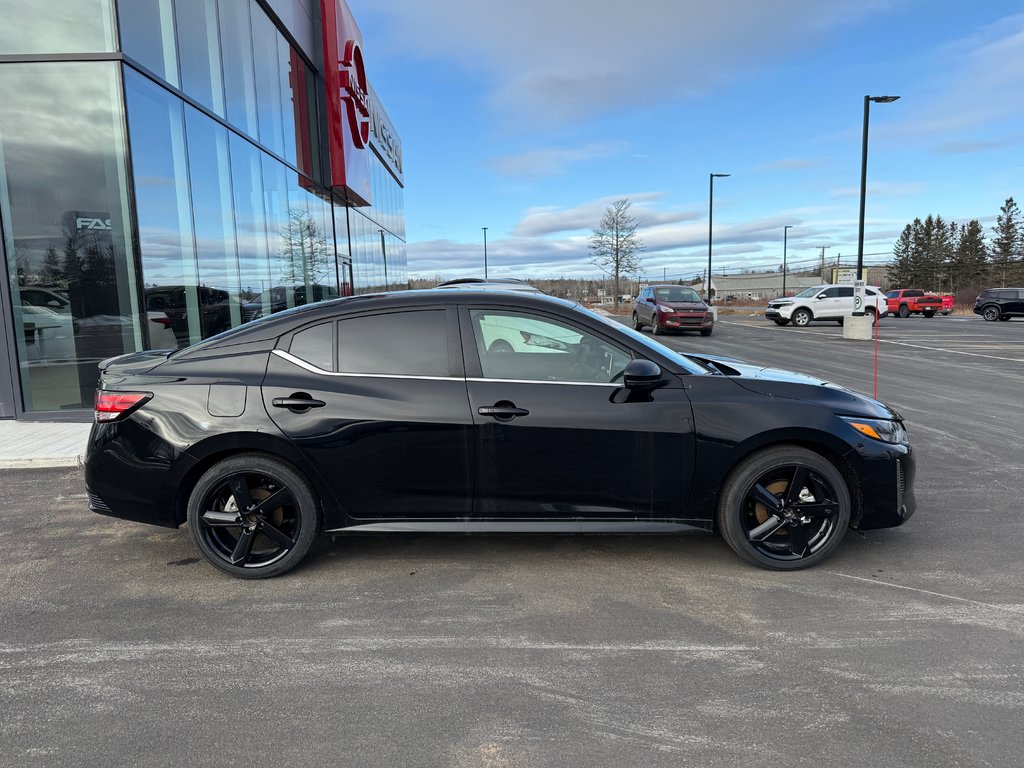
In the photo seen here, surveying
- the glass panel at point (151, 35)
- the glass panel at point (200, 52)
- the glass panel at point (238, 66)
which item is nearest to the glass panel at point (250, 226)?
the glass panel at point (238, 66)

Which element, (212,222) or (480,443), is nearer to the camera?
(480,443)

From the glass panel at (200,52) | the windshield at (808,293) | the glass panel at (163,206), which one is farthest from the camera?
the windshield at (808,293)

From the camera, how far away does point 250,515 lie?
3754 mm

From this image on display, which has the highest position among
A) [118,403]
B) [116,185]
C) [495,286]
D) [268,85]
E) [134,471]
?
[268,85]

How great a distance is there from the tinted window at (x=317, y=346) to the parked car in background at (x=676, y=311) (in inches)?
760

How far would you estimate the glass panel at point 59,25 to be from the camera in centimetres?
824

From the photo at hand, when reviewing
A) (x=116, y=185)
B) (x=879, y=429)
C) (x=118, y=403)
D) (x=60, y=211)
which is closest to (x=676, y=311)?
(x=116, y=185)

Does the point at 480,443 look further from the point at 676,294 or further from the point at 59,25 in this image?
the point at 676,294

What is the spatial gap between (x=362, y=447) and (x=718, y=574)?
219 cm

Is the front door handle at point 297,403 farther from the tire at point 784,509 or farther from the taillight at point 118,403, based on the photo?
the tire at point 784,509

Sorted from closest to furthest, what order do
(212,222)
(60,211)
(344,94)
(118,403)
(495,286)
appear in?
1. (118,403)
2. (495,286)
3. (60,211)
4. (212,222)
5. (344,94)

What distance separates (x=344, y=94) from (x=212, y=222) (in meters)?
8.48

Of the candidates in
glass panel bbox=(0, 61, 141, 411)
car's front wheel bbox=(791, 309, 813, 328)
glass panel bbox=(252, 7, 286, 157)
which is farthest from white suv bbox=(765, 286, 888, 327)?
glass panel bbox=(0, 61, 141, 411)

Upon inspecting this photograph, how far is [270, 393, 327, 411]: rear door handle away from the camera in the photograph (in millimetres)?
3686
